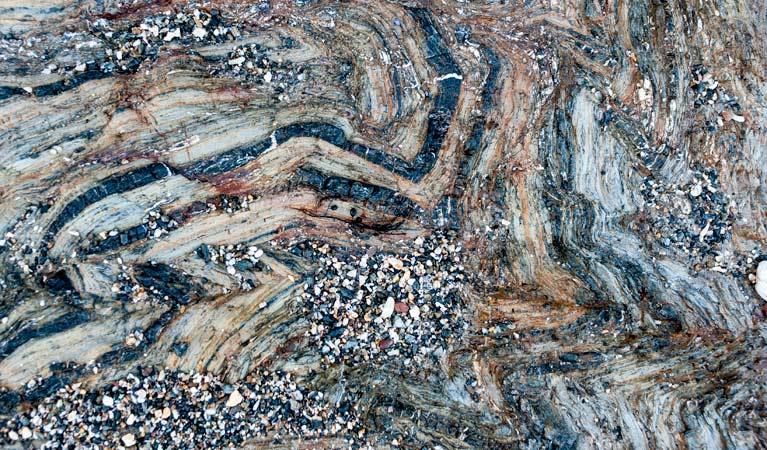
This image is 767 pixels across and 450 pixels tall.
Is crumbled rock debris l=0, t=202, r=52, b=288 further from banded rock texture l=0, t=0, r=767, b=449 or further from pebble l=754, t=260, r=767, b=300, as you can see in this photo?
pebble l=754, t=260, r=767, b=300

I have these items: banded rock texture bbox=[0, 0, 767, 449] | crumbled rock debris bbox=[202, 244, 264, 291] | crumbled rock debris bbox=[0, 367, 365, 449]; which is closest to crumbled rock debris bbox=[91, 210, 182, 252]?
banded rock texture bbox=[0, 0, 767, 449]

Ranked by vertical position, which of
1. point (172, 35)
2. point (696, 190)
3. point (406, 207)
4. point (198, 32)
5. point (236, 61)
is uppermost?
point (198, 32)

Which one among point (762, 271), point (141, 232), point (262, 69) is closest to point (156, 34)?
point (262, 69)

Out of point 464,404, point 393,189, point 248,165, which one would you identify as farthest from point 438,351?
point 248,165

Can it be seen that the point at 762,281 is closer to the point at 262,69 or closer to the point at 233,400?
the point at 233,400

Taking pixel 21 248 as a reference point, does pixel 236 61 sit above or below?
above

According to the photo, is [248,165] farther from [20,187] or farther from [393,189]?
[20,187]

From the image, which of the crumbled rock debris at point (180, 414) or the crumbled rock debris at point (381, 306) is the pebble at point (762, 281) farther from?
the crumbled rock debris at point (180, 414)
